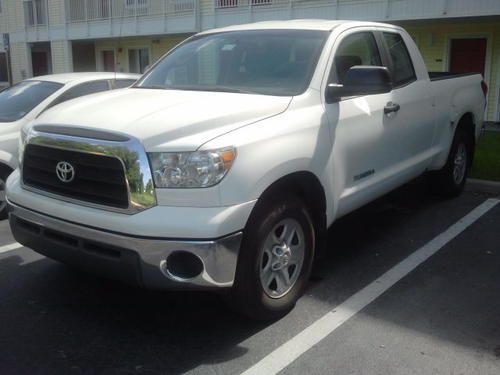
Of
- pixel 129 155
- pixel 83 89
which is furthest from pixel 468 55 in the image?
pixel 129 155

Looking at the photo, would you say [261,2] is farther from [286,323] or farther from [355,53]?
[286,323]

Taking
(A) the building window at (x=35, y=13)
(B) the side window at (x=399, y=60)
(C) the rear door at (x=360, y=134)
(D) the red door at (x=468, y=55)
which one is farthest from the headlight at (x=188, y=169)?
(A) the building window at (x=35, y=13)

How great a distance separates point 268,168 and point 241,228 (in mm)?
386

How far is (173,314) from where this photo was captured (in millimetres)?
3707

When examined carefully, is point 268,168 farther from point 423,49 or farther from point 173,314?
point 423,49

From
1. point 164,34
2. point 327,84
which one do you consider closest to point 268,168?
point 327,84

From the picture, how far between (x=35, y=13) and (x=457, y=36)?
61.7 feet

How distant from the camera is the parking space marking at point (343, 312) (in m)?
3.14

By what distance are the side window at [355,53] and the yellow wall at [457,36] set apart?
1118 cm

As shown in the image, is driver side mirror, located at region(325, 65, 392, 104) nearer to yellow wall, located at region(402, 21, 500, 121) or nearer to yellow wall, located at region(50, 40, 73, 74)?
yellow wall, located at region(402, 21, 500, 121)

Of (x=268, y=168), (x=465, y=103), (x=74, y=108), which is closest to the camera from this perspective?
(x=268, y=168)

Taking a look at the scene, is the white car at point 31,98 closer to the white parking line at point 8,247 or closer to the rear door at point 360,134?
the white parking line at point 8,247

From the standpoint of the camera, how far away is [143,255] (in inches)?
116

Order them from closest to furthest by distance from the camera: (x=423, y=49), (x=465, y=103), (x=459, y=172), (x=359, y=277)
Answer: (x=359, y=277), (x=465, y=103), (x=459, y=172), (x=423, y=49)
